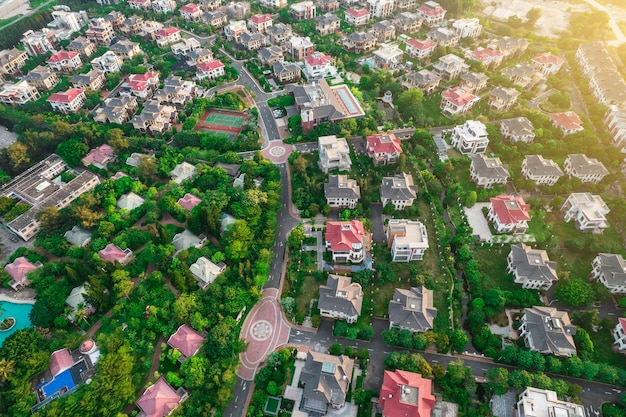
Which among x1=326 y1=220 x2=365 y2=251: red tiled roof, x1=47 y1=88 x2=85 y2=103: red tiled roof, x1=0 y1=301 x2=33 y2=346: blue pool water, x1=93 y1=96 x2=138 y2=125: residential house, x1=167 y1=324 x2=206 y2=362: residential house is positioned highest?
x1=47 y1=88 x2=85 y2=103: red tiled roof

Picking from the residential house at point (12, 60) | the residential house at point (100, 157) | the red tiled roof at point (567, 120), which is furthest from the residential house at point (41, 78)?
the red tiled roof at point (567, 120)

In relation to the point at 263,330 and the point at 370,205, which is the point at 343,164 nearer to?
the point at 370,205

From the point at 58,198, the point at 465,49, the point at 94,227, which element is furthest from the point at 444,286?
the point at 465,49

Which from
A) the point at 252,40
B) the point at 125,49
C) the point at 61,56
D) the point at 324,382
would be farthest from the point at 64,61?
the point at 324,382

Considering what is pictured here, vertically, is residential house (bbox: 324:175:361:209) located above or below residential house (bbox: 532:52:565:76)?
below

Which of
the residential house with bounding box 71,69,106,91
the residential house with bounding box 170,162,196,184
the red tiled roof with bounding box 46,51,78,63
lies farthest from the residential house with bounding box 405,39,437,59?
the red tiled roof with bounding box 46,51,78,63

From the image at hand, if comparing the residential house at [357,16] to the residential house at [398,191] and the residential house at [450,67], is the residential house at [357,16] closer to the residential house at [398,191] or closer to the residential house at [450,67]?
the residential house at [450,67]

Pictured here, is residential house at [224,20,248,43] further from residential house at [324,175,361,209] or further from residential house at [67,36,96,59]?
residential house at [324,175,361,209]
